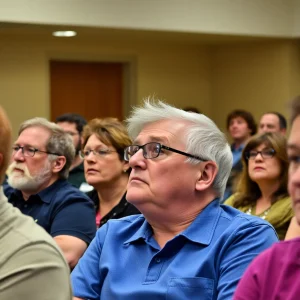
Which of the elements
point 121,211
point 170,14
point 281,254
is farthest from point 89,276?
point 170,14

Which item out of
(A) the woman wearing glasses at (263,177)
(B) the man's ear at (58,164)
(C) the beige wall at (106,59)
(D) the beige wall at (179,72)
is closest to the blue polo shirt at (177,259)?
(B) the man's ear at (58,164)

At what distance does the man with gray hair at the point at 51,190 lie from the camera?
3.20 metres

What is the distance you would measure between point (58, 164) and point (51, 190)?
19 centimetres

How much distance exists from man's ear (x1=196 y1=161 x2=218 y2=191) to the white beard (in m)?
1.38

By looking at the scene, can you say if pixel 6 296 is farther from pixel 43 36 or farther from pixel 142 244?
pixel 43 36

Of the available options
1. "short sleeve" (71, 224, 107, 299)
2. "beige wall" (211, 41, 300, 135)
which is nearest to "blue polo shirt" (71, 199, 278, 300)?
"short sleeve" (71, 224, 107, 299)

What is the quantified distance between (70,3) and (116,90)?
83.2 inches

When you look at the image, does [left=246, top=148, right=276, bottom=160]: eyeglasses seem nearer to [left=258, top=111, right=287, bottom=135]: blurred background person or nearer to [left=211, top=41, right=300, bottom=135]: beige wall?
[left=258, top=111, right=287, bottom=135]: blurred background person

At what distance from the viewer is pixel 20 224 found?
1581mm

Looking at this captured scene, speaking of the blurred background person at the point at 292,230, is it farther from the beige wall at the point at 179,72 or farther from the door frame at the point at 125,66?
the door frame at the point at 125,66

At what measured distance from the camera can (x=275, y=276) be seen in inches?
60.7

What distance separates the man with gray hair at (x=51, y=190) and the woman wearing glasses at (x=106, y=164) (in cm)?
16

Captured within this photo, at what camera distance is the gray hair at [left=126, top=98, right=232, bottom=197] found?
2312mm

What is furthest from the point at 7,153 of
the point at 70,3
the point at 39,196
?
the point at 70,3
